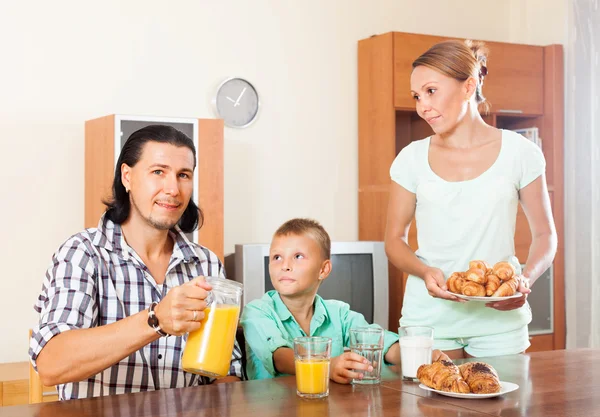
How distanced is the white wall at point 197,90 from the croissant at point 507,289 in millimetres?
2265

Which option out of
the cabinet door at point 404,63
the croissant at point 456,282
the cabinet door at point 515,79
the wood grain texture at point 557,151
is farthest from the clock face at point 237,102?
the croissant at point 456,282

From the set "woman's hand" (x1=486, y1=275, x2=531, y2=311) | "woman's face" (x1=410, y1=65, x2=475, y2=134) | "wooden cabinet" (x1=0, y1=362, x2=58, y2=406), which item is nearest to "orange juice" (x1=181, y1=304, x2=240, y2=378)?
"woman's hand" (x1=486, y1=275, x2=531, y2=311)

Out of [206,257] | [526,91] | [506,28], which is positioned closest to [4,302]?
[206,257]

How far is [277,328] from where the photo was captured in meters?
2.04

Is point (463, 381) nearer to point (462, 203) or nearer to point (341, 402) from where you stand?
point (341, 402)

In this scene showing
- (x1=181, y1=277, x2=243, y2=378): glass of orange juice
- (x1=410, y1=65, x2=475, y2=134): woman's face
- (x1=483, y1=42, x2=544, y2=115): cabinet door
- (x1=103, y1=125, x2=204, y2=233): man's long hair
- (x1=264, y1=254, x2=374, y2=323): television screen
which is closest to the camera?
(x1=181, y1=277, x2=243, y2=378): glass of orange juice

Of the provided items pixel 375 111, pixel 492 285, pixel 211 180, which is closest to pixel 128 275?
pixel 492 285

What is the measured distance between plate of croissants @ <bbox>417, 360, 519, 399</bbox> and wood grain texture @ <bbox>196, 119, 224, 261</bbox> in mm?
2086

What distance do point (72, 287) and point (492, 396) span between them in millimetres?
897

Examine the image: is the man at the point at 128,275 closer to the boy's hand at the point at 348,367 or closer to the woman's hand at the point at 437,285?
the boy's hand at the point at 348,367

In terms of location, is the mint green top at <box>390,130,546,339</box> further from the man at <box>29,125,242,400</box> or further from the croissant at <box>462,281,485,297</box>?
the man at <box>29,125,242,400</box>

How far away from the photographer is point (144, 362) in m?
1.87

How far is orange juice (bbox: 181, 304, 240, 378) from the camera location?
151 centimetres

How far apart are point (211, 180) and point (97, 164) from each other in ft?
1.63
